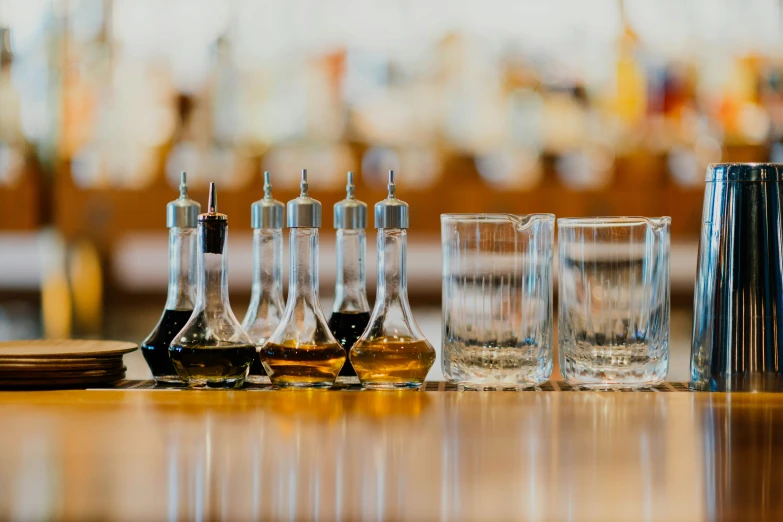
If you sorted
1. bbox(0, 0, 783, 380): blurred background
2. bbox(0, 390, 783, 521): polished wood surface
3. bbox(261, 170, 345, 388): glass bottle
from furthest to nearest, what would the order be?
1. bbox(0, 0, 783, 380): blurred background
2. bbox(261, 170, 345, 388): glass bottle
3. bbox(0, 390, 783, 521): polished wood surface

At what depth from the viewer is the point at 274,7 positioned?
3328 mm

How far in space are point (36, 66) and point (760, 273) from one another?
2.94 m

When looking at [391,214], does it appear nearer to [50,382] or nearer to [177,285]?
[177,285]

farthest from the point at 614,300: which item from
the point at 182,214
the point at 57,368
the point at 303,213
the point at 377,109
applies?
the point at 377,109

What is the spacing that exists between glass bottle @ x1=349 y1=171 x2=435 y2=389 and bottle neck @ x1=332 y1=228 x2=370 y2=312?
0.15 ft

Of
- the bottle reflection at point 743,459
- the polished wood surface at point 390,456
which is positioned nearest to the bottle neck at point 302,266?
the polished wood surface at point 390,456

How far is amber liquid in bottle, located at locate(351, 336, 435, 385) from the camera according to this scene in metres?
0.99

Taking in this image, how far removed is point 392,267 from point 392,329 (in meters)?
0.07

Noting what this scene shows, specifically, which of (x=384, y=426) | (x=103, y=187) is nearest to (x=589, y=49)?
(x=103, y=187)

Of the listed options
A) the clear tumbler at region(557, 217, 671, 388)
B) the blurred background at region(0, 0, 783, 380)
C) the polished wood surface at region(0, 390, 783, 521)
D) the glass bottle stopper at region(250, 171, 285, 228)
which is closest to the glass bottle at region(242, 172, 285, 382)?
the glass bottle stopper at region(250, 171, 285, 228)

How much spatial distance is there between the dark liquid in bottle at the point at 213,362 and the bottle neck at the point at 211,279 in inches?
1.7

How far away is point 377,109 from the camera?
3275 millimetres

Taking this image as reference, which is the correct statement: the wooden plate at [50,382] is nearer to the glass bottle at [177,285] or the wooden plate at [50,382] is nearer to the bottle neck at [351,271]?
the glass bottle at [177,285]

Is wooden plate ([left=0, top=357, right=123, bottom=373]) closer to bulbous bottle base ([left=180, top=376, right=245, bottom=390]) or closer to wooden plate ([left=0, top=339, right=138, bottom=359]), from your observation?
wooden plate ([left=0, top=339, right=138, bottom=359])
